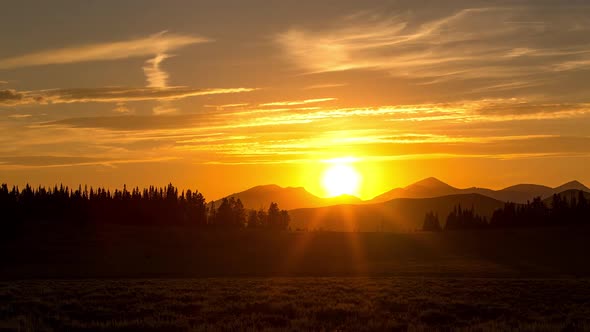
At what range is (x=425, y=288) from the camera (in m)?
42.0

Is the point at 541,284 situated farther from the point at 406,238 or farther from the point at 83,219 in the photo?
the point at 83,219

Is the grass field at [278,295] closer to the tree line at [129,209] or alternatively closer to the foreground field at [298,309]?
the foreground field at [298,309]

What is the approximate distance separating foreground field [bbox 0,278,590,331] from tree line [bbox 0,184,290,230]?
100589 millimetres

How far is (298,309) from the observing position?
1142 inches

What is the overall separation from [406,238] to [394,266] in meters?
45.8

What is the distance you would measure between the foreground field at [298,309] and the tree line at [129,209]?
10059cm

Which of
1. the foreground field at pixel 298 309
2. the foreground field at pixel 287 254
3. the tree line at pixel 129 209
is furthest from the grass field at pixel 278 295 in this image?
the tree line at pixel 129 209

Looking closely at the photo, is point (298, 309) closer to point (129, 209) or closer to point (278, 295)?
point (278, 295)

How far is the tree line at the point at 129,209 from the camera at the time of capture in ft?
441

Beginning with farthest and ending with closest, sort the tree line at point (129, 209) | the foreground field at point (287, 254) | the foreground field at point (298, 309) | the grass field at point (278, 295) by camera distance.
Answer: the tree line at point (129, 209) < the foreground field at point (287, 254) < the grass field at point (278, 295) < the foreground field at point (298, 309)

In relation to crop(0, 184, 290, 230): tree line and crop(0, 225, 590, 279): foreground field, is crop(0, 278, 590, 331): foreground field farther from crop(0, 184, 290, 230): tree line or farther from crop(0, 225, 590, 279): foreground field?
crop(0, 184, 290, 230): tree line

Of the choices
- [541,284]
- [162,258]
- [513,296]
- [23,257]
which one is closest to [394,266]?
[162,258]

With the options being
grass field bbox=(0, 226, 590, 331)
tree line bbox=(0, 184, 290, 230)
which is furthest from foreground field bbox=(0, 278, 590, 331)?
tree line bbox=(0, 184, 290, 230)

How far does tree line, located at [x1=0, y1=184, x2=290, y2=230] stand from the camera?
134 meters
